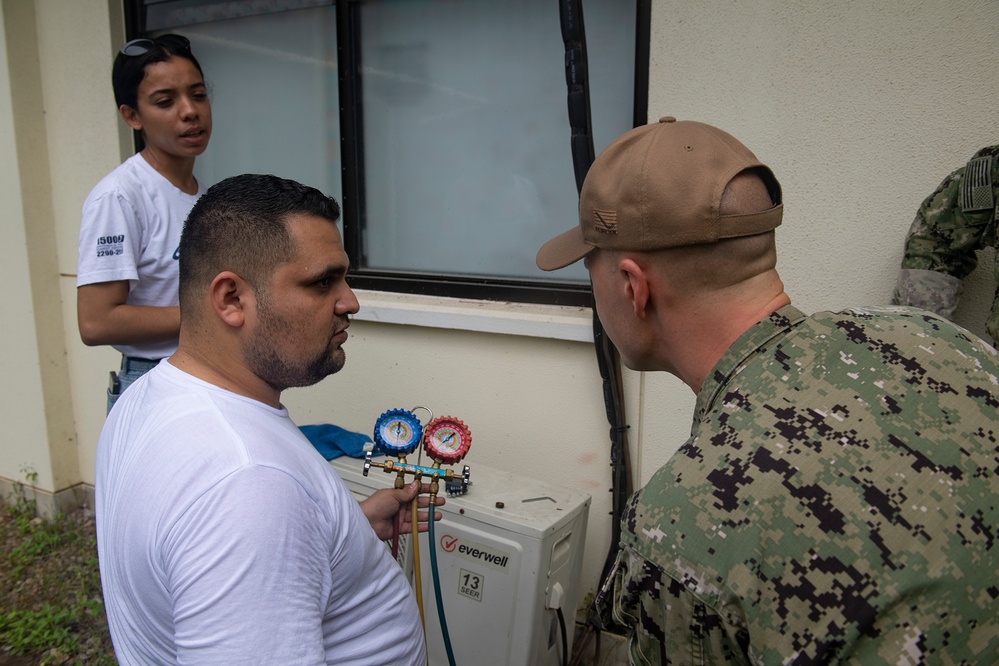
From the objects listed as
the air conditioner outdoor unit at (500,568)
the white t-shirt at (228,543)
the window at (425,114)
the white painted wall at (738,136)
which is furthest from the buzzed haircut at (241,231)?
the window at (425,114)

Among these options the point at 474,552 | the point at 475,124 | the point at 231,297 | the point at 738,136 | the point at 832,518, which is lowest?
the point at 474,552

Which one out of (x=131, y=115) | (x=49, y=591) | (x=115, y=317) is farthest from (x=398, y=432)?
(x=49, y=591)

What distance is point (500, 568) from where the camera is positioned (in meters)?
2.24

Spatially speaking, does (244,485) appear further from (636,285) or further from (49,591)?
(49,591)

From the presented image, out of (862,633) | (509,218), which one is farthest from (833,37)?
(862,633)

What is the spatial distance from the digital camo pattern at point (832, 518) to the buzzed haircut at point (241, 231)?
81 cm

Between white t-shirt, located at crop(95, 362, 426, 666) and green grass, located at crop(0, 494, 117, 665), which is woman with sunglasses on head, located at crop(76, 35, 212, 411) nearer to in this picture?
white t-shirt, located at crop(95, 362, 426, 666)

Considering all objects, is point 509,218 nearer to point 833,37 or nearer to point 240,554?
point 833,37

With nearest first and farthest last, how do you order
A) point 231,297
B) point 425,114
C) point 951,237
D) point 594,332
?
point 231,297
point 951,237
point 594,332
point 425,114

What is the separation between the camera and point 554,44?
3012 millimetres

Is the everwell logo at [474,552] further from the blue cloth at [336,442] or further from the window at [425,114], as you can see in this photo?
the window at [425,114]

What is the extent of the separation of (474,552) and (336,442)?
678 mm

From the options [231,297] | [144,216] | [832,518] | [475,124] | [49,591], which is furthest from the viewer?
[49,591]

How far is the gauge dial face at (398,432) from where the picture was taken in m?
1.94
